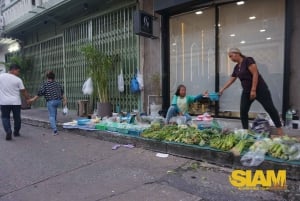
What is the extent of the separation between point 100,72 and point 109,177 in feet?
15.4

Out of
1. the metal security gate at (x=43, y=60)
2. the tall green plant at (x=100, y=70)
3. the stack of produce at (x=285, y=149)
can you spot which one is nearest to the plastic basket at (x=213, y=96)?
the stack of produce at (x=285, y=149)

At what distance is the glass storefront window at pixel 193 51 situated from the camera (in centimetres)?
665

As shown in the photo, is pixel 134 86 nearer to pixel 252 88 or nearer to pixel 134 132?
pixel 134 132

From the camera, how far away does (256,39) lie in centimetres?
593

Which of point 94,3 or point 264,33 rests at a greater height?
point 94,3

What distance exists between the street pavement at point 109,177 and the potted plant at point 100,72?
8.13 ft

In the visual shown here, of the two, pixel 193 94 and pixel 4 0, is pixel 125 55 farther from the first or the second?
pixel 4 0

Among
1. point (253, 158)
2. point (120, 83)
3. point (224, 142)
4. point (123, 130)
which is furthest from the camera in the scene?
point (120, 83)

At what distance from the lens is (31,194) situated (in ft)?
10.9

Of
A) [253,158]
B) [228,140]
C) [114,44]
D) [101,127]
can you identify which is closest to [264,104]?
[228,140]

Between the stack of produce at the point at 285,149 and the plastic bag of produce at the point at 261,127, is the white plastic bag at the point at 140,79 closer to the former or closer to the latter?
the plastic bag of produce at the point at 261,127

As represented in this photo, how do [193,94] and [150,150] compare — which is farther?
[193,94]

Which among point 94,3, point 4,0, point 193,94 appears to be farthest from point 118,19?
point 4,0

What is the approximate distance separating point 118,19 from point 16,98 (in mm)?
3892
